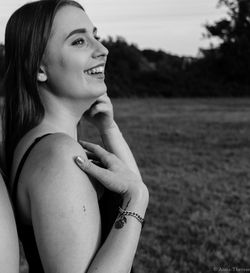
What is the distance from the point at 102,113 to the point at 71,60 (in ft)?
2.02

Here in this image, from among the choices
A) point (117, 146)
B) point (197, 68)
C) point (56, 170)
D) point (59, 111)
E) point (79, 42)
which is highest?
point (79, 42)

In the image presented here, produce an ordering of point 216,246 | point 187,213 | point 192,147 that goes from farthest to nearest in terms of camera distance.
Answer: point 192,147, point 187,213, point 216,246

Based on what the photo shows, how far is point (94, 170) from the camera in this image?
1622 mm

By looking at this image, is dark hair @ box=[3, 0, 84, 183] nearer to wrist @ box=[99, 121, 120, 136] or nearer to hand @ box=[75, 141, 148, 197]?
hand @ box=[75, 141, 148, 197]

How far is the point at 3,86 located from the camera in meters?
1.85

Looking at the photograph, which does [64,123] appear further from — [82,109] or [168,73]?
[168,73]

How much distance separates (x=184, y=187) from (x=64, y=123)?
554 cm

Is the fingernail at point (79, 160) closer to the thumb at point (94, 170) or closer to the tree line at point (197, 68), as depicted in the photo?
the thumb at point (94, 170)

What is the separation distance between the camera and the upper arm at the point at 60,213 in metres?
1.50

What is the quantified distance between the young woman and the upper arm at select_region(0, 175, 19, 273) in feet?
0.21

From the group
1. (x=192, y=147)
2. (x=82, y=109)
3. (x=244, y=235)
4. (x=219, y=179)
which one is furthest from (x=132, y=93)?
(x=82, y=109)

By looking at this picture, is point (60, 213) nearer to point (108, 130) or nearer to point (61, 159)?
point (61, 159)

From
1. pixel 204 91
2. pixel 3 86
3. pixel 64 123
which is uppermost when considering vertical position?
pixel 3 86

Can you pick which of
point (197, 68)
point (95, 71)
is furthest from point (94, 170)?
point (197, 68)
